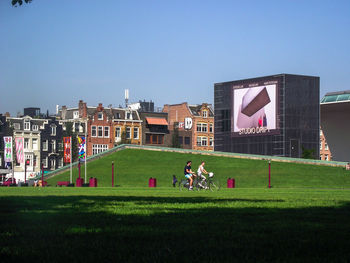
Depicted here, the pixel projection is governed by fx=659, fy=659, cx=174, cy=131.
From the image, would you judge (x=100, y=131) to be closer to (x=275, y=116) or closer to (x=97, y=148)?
(x=97, y=148)

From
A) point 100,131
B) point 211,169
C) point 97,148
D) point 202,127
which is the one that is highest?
point 202,127

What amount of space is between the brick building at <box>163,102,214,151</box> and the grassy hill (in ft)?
128

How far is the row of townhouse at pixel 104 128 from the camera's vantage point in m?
110

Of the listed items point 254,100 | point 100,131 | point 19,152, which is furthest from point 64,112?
point 19,152

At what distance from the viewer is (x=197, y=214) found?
455 inches

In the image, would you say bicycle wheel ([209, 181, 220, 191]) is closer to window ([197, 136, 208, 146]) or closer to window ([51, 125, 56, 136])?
window ([51, 125, 56, 136])

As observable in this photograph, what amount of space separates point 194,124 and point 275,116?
3480 cm

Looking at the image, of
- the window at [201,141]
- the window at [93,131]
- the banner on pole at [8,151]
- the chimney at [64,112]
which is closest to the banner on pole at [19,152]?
the banner on pole at [8,151]

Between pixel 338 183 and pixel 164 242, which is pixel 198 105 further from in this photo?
pixel 164 242

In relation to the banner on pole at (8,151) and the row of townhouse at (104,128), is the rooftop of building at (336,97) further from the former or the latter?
the banner on pole at (8,151)

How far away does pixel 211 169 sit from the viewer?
260 ft

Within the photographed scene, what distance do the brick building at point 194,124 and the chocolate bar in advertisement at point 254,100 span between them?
94.7ft

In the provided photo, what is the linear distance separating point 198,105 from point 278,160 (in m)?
59.9

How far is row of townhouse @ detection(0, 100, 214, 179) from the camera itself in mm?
110000
